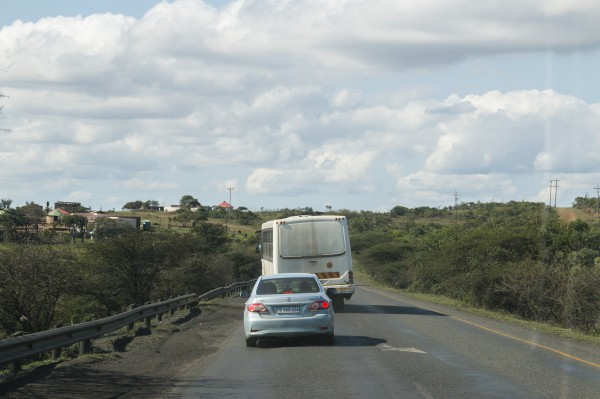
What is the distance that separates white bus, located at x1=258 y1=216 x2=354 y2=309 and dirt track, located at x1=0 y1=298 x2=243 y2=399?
223 inches

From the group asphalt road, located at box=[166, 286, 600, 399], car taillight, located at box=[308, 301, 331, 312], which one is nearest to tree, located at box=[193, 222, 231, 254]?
asphalt road, located at box=[166, 286, 600, 399]

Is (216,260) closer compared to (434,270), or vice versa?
(434,270)

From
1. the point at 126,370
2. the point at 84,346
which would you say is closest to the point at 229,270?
the point at 84,346

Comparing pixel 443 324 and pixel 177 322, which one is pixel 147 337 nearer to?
pixel 177 322

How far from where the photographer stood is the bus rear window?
84.0ft

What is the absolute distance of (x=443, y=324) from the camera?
870 inches

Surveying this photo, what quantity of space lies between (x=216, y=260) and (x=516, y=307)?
35658mm

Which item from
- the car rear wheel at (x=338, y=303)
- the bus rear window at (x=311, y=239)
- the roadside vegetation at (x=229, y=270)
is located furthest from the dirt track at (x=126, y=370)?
the car rear wheel at (x=338, y=303)

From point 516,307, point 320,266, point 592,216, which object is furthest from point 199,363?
A: point 592,216

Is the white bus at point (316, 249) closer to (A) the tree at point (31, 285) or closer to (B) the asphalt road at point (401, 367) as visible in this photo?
(B) the asphalt road at point (401, 367)

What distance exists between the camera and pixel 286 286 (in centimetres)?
1659

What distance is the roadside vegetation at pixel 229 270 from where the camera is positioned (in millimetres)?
33531

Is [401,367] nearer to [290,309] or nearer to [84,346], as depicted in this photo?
[290,309]

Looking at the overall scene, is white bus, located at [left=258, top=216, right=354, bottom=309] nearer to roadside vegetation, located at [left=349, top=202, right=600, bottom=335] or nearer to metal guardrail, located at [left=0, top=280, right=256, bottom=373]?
metal guardrail, located at [left=0, top=280, right=256, bottom=373]
